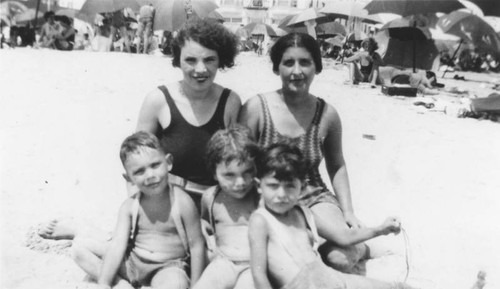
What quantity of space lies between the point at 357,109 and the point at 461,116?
190 centimetres

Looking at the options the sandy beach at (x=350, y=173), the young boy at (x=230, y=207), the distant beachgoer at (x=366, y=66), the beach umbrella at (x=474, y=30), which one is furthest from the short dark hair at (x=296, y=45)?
the beach umbrella at (x=474, y=30)

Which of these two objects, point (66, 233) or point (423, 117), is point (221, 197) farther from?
point (423, 117)

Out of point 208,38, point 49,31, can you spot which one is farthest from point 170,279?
point 49,31

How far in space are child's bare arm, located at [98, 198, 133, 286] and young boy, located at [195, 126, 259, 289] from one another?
0.41 m

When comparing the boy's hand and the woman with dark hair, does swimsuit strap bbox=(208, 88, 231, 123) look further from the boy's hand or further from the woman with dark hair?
the boy's hand

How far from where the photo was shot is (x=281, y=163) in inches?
93.4

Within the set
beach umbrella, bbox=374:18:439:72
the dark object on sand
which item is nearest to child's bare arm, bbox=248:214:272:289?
the dark object on sand

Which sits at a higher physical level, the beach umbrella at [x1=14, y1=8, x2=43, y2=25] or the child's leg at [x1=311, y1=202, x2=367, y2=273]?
the beach umbrella at [x1=14, y1=8, x2=43, y2=25]

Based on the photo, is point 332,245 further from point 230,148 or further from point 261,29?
point 261,29

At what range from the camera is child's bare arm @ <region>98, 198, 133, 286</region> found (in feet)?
8.38

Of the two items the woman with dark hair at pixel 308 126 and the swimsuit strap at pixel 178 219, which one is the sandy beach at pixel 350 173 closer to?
the woman with dark hair at pixel 308 126

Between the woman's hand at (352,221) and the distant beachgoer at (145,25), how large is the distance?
Result: 13287 millimetres

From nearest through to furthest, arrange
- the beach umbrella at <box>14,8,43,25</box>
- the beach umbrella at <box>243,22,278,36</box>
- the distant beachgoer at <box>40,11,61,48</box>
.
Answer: the distant beachgoer at <box>40,11,61,48</box>, the beach umbrella at <box>14,8,43,25</box>, the beach umbrella at <box>243,22,278,36</box>

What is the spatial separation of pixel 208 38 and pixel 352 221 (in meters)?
1.35
